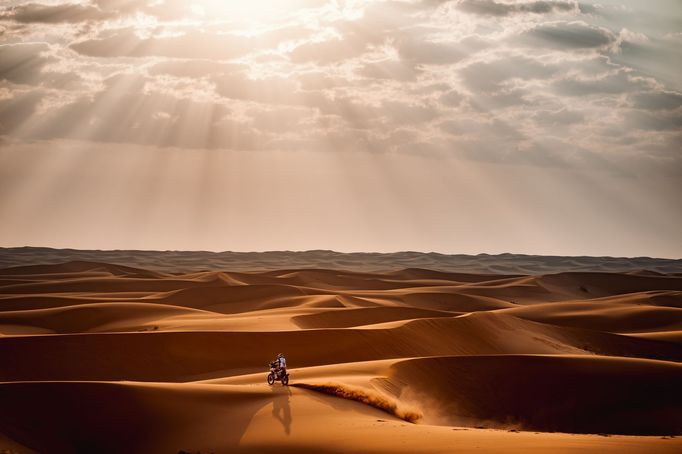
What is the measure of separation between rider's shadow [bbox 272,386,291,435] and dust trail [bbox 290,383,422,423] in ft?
2.34

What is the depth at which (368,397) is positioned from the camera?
15.8m

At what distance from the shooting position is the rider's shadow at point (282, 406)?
44.0ft

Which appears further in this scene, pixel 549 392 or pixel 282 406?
pixel 549 392

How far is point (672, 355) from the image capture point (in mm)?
33031

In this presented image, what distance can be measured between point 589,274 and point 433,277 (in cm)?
2005

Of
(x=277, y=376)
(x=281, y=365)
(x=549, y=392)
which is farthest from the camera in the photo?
(x=549, y=392)

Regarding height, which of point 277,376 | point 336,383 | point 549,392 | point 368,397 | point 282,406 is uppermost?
point 549,392

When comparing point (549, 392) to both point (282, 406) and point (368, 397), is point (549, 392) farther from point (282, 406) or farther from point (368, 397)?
point (282, 406)

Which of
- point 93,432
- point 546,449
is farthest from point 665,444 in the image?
point 93,432

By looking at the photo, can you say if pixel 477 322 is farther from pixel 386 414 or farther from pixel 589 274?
pixel 589 274

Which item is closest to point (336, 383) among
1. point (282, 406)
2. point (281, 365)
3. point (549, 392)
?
point (281, 365)

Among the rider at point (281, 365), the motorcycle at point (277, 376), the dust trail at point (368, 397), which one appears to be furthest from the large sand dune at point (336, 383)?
the rider at point (281, 365)

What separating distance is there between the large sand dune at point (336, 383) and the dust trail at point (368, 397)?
0.13 feet

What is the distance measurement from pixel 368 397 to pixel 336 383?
864mm
